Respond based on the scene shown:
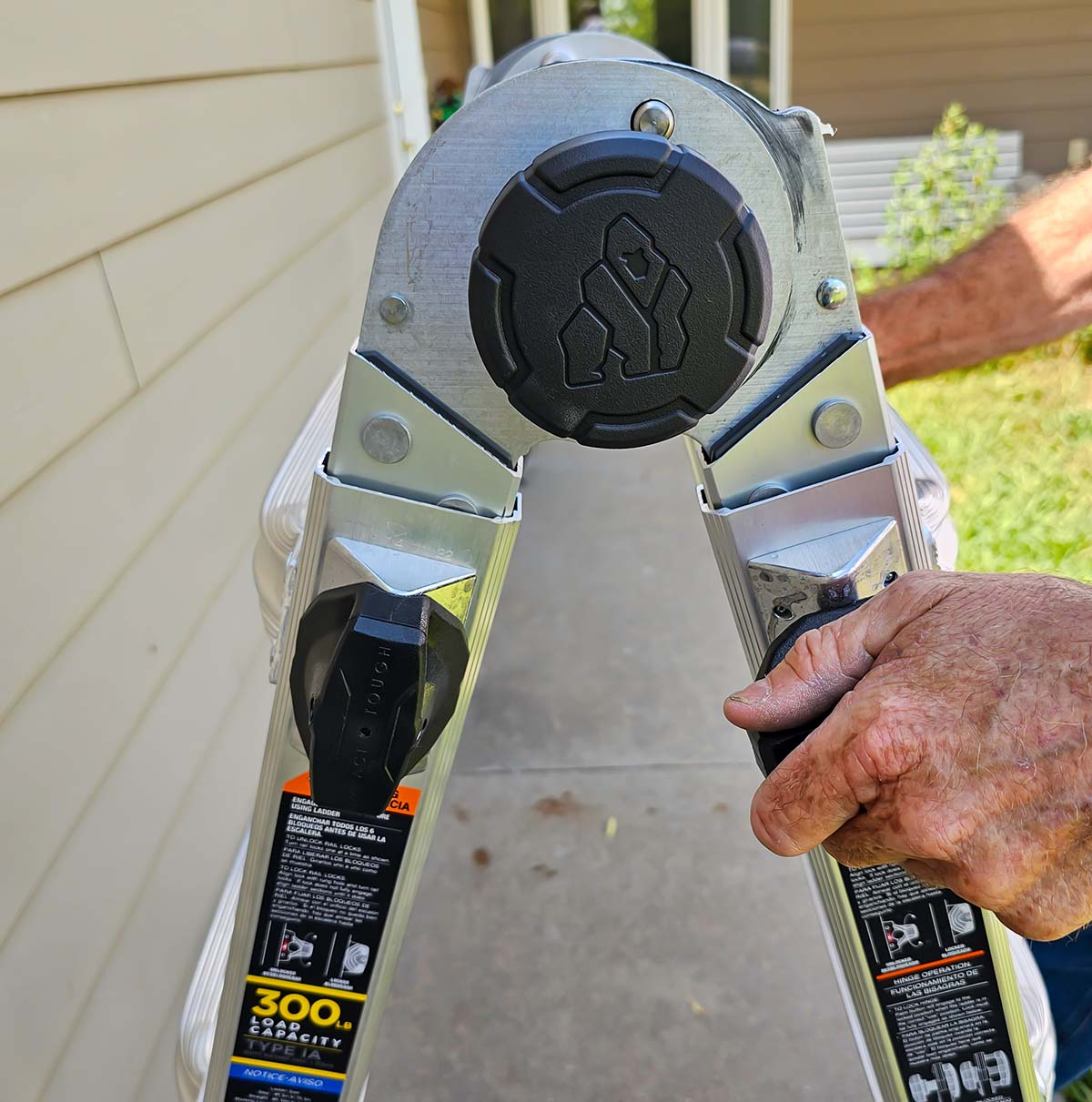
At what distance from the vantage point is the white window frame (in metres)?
6.69

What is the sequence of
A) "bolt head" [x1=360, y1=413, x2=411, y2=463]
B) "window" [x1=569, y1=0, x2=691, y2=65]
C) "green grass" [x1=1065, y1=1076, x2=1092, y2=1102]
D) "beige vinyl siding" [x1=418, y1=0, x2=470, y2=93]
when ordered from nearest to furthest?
1. "bolt head" [x1=360, y1=413, x2=411, y2=463]
2. "green grass" [x1=1065, y1=1076, x2=1092, y2=1102]
3. "beige vinyl siding" [x1=418, y1=0, x2=470, y2=93]
4. "window" [x1=569, y1=0, x2=691, y2=65]

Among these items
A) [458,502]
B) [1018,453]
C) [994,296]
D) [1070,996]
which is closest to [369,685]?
[458,502]

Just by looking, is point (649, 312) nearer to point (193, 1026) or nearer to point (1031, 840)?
point (1031, 840)

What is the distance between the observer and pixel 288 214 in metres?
2.33

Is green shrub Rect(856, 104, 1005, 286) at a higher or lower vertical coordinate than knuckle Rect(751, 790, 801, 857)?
lower

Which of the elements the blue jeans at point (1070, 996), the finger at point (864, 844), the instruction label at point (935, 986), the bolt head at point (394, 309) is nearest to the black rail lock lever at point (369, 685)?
the bolt head at point (394, 309)

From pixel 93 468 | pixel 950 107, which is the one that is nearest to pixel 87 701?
pixel 93 468

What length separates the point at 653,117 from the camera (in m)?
0.58

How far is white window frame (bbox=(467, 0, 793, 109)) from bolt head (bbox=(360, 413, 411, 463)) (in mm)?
6873

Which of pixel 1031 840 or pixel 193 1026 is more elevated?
pixel 1031 840

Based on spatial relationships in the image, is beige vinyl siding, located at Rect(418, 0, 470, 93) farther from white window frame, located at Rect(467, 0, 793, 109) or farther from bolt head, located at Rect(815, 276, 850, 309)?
bolt head, located at Rect(815, 276, 850, 309)

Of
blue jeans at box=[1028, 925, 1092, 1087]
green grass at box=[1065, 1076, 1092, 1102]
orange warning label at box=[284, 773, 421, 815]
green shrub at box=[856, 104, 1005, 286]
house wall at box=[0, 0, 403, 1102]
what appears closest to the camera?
orange warning label at box=[284, 773, 421, 815]

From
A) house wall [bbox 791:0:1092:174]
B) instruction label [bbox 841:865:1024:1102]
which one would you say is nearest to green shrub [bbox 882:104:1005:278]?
house wall [bbox 791:0:1092:174]

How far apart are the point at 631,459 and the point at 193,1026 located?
3.78m
